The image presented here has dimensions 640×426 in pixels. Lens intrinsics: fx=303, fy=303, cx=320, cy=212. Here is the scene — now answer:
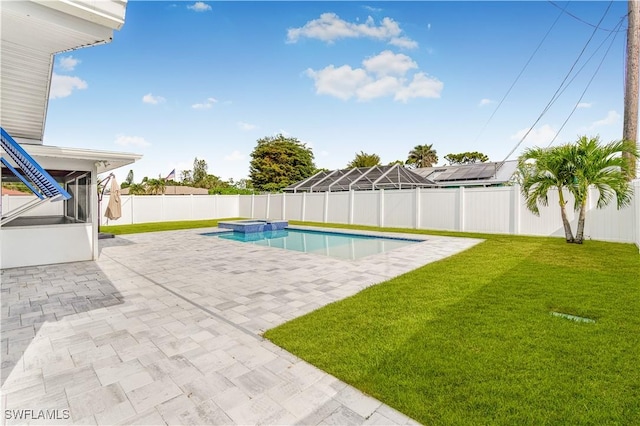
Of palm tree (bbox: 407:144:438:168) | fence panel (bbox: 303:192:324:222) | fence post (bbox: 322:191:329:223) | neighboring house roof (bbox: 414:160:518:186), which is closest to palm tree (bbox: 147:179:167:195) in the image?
fence panel (bbox: 303:192:324:222)

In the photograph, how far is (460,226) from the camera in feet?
44.7

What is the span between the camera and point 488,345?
3.24m

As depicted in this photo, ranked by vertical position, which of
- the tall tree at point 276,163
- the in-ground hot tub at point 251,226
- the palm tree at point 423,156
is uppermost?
the palm tree at point 423,156

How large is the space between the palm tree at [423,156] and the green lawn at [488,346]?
5090 centimetres

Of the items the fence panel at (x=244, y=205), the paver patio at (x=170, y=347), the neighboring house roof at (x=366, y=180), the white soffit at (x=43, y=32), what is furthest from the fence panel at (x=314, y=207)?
the white soffit at (x=43, y=32)

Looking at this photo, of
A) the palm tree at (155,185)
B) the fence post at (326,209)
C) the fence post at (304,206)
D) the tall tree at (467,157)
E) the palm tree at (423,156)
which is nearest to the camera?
the fence post at (326,209)

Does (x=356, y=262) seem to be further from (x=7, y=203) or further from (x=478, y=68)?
(x=7, y=203)

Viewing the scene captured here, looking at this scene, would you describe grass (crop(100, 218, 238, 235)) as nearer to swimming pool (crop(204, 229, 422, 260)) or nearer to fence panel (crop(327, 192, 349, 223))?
swimming pool (crop(204, 229, 422, 260))

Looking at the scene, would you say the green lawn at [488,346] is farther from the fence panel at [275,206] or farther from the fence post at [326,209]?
the fence panel at [275,206]

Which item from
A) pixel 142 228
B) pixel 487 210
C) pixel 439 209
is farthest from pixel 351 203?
pixel 142 228

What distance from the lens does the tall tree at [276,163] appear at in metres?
37.2

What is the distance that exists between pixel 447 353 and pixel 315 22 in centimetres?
1592

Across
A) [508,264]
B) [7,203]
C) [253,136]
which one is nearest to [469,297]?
[508,264]

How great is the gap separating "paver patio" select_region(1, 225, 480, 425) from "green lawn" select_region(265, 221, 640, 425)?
33 centimetres
